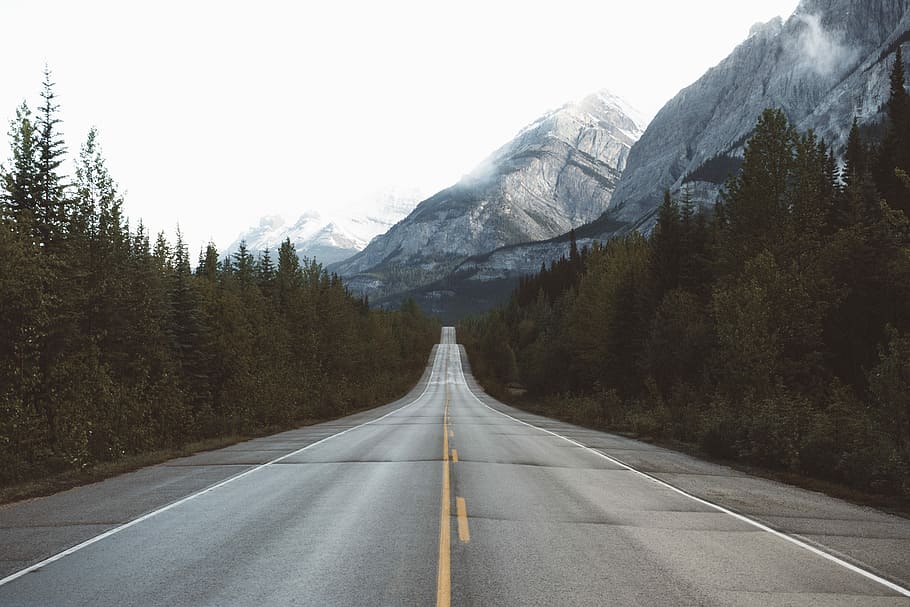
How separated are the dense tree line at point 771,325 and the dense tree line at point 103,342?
Result: 57.8 feet

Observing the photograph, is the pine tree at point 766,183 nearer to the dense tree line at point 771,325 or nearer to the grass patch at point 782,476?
the dense tree line at point 771,325

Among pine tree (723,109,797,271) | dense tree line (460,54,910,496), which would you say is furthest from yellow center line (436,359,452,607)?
pine tree (723,109,797,271)

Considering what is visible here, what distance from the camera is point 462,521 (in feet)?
28.0

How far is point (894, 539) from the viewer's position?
324 inches

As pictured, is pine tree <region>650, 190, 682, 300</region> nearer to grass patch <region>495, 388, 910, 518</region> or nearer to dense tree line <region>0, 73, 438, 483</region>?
grass patch <region>495, 388, 910, 518</region>

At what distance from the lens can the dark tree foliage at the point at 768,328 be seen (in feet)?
46.2

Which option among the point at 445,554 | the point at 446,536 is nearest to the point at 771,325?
the point at 446,536

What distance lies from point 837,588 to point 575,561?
260 cm

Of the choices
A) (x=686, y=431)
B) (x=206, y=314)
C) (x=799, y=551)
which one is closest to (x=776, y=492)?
(x=799, y=551)

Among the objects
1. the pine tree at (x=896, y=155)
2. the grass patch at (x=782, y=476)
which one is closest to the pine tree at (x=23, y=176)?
the grass patch at (x=782, y=476)

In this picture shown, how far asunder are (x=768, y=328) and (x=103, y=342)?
24597 mm

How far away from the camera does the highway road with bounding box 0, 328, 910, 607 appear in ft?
18.6

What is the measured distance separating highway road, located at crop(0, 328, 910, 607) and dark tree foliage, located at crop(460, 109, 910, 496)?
111 inches

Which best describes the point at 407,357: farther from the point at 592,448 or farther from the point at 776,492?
the point at 776,492
